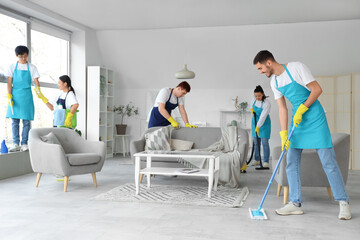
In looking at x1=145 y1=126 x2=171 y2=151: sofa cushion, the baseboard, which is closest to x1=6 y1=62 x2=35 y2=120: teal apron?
the baseboard

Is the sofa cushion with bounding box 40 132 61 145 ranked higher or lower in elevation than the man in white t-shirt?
lower

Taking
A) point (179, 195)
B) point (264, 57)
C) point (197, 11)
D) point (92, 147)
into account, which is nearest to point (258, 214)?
point (179, 195)

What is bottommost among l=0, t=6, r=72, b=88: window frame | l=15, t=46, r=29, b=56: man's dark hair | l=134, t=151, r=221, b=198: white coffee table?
l=134, t=151, r=221, b=198: white coffee table

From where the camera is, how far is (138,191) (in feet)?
13.7

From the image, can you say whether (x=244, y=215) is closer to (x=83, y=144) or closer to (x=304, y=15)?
(x=83, y=144)

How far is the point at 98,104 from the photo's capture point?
25.1 ft

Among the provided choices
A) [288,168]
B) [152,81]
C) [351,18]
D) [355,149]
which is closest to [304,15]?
[351,18]

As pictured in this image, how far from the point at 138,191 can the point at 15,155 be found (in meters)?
2.25

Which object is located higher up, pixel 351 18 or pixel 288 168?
pixel 351 18

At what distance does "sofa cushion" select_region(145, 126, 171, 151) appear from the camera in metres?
5.11

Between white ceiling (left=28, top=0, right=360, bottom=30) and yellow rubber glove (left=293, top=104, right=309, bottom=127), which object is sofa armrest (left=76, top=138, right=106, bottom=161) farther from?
yellow rubber glove (left=293, top=104, right=309, bottom=127)

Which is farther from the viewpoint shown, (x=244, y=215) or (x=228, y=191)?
(x=228, y=191)

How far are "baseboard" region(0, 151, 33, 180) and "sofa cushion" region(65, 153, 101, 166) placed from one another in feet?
4.35

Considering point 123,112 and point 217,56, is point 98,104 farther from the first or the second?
point 217,56
